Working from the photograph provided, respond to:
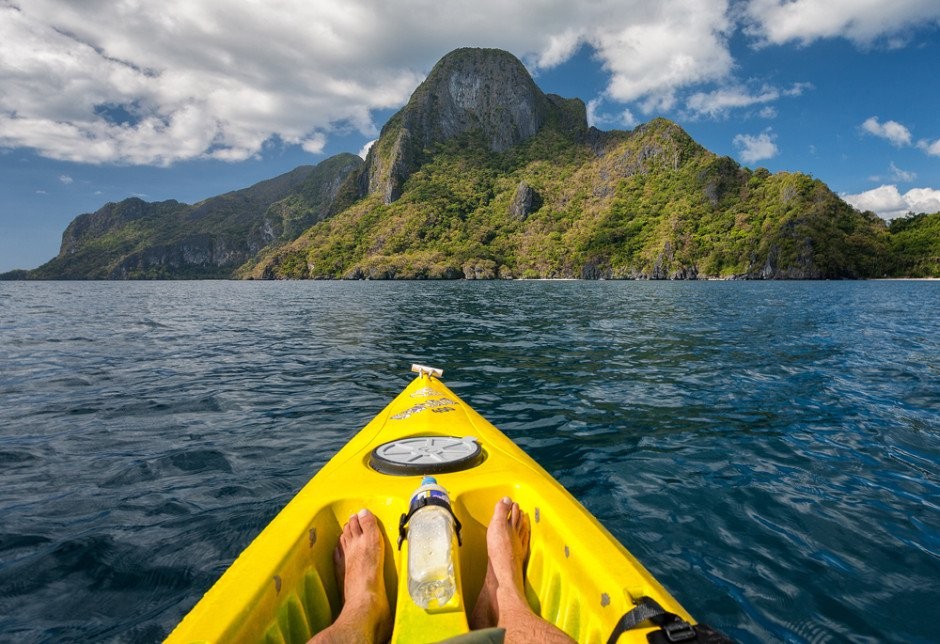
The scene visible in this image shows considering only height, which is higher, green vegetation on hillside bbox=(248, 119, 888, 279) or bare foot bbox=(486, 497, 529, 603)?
green vegetation on hillside bbox=(248, 119, 888, 279)

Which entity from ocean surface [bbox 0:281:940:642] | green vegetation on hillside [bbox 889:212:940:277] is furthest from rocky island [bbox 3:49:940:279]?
ocean surface [bbox 0:281:940:642]

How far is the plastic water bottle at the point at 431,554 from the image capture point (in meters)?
2.29

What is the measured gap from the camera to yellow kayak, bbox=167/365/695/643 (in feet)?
6.84

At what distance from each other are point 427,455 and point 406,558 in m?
0.97

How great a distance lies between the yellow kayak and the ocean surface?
1.16 m

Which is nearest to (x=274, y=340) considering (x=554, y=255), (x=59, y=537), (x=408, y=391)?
(x=408, y=391)

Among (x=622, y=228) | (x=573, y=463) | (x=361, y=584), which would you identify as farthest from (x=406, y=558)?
(x=622, y=228)

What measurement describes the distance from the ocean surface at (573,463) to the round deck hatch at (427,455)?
1.52 m

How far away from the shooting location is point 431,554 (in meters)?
2.41

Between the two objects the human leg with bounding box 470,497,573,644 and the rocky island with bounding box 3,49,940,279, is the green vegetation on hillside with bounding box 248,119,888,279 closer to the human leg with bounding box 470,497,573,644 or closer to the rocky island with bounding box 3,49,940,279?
the rocky island with bounding box 3,49,940,279

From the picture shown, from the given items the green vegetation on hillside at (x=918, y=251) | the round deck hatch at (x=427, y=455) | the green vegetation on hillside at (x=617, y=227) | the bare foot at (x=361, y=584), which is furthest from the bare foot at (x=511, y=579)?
the green vegetation on hillside at (x=918, y=251)

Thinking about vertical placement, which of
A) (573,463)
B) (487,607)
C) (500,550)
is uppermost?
(500,550)

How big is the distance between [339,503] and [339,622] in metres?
0.82

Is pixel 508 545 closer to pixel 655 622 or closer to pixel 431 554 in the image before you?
pixel 431 554
